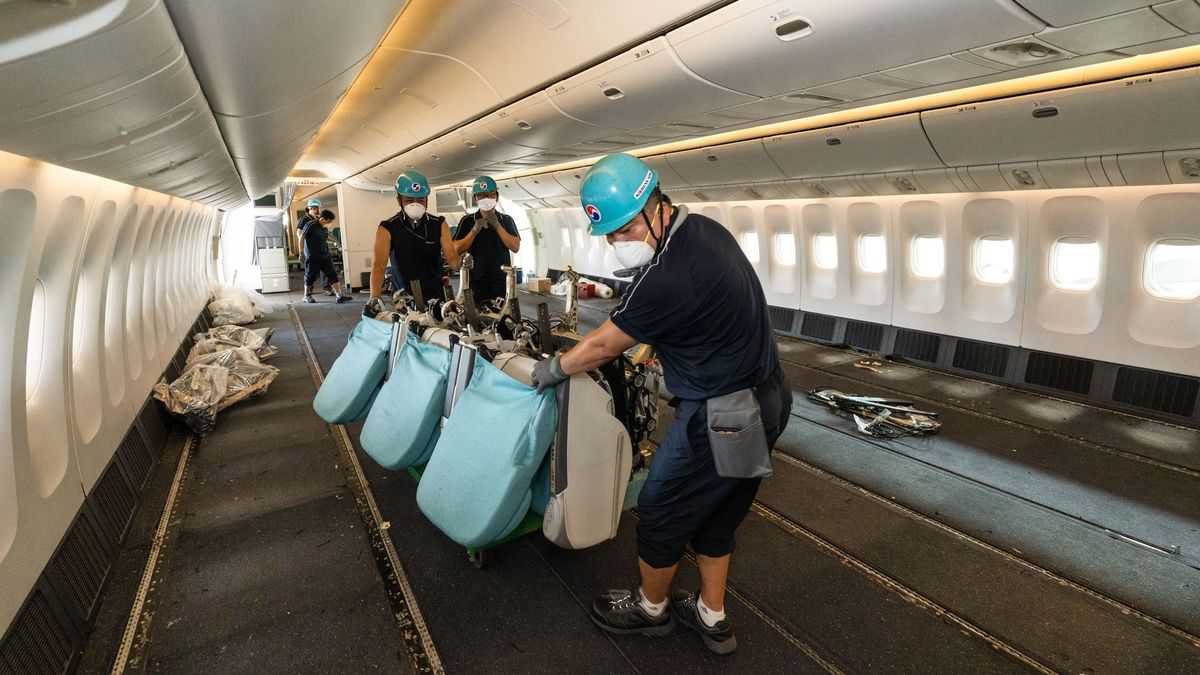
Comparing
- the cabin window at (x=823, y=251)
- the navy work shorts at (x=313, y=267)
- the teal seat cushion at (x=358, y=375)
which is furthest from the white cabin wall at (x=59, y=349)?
the cabin window at (x=823, y=251)

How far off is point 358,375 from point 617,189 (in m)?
2.85

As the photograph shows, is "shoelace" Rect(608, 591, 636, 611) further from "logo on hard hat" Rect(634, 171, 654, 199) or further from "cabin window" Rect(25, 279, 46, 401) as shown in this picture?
"cabin window" Rect(25, 279, 46, 401)

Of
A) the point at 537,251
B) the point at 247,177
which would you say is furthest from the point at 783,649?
the point at 537,251

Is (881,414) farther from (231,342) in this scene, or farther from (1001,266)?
(231,342)

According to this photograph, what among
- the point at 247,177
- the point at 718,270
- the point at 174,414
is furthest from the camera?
the point at 247,177

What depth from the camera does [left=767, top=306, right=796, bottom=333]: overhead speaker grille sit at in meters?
10.9

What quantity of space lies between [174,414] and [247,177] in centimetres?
343

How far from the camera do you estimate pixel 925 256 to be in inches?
350

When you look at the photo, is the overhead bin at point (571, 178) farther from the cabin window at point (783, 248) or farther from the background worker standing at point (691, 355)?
the background worker standing at point (691, 355)

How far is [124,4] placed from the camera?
1280mm

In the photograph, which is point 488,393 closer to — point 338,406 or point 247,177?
point 338,406

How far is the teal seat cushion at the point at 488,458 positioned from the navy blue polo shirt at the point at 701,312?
66 cm

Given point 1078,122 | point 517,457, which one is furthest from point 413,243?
point 1078,122

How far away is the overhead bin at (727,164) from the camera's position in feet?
23.9
